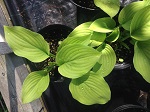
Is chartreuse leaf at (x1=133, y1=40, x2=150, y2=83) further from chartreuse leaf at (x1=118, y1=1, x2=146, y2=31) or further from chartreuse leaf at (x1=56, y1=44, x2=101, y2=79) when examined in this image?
chartreuse leaf at (x1=56, y1=44, x2=101, y2=79)

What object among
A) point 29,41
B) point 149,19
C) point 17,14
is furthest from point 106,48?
point 17,14

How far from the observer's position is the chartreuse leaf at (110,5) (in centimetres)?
102

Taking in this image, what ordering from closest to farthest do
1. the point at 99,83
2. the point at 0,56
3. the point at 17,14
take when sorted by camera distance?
the point at 99,83 → the point at 0,56 → the point at 17,14

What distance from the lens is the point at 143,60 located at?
103cm

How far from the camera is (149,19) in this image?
1.00 m

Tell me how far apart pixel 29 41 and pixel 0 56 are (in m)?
0.26

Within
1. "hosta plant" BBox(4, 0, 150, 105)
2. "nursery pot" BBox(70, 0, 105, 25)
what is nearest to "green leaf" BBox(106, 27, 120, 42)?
"hosta plant" BBox(4, 0, 150, 105)

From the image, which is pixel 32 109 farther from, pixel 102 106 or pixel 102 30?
pixel 102 30

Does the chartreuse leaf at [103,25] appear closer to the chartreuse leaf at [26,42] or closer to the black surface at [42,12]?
the chartreuse leaf at [26,42]

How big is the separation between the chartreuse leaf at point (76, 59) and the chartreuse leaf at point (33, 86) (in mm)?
102

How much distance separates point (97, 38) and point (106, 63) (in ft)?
0.33

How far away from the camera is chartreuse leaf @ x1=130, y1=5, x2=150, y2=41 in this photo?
982 mm

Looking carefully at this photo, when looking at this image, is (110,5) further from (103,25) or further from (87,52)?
(87,52)

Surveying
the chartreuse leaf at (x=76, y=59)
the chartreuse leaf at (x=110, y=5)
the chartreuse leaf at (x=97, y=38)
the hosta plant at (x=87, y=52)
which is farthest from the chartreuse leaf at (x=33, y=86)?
→ the chartreuse leaf at (x=110, y=5)
